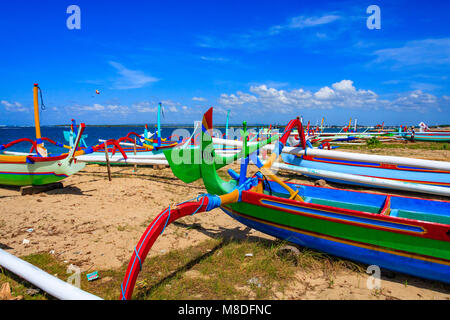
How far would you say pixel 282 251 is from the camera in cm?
413

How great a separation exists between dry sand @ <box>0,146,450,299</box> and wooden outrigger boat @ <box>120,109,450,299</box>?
1.37 feet

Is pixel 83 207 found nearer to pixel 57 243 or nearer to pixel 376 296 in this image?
pixel 57 243

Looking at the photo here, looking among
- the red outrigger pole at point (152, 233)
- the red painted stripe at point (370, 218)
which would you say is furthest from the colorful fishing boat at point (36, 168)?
the red painted stripe at point (370, 218)

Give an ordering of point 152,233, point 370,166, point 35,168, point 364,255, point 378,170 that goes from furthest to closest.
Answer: point 370,166
point 378,170
point 35,168
point 364,255
point 152,233

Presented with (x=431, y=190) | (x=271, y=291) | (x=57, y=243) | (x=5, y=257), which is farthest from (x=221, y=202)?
(x=431, y=190)

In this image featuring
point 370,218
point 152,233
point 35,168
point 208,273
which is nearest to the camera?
point 152,233

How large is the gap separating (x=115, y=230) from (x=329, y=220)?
4.22 m

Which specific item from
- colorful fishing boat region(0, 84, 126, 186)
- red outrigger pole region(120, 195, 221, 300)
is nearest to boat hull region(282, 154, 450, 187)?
red outrigger pole region(120, 195, 221, 300)

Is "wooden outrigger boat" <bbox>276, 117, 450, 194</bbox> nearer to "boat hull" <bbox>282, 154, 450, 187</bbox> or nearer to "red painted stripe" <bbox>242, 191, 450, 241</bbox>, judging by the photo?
"boat hull" <bbox>282, 154, 450, 187</bbox>

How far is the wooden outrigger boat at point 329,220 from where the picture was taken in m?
3.06

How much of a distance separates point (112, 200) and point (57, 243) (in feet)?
8.59

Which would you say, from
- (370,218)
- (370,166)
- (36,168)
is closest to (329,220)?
(370,218)

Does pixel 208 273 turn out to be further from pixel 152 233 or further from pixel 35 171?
pixel 35 171

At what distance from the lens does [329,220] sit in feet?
11.9
